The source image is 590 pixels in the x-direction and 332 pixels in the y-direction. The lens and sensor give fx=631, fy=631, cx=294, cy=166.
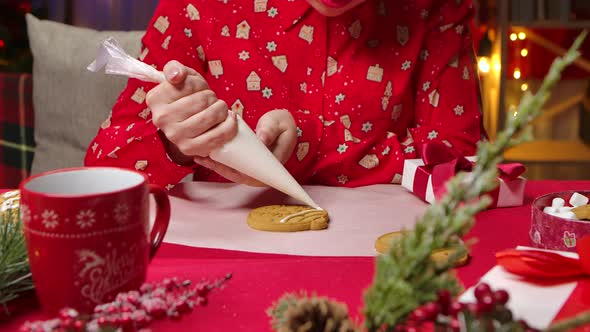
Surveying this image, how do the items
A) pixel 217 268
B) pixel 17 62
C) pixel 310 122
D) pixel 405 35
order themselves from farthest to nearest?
pixel 17 62
pixel 405 35
pixel 310 122
pixel 217 268

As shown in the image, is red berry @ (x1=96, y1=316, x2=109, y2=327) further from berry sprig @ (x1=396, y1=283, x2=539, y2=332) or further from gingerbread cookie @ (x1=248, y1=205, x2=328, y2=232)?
gingerbread cookie @ (x1=248, y1=205, x2=328, y2=232)

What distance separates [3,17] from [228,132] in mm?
2055

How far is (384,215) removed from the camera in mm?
941

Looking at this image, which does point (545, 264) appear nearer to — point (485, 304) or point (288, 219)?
point (485, 304)

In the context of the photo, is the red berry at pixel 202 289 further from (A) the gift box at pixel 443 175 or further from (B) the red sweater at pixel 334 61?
(B) the red sweater at pixel 334 61

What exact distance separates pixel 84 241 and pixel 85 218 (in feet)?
0.06

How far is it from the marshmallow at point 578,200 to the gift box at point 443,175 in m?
0.15

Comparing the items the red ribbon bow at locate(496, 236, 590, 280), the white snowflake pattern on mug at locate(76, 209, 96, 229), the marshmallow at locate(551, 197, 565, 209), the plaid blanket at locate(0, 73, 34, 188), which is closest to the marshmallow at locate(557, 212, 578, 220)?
the marshmallow at locate(551, 197, 565, 209)

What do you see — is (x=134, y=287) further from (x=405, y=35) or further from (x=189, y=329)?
(x=405, y=35)

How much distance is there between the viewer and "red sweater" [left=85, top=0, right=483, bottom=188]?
1.41 m

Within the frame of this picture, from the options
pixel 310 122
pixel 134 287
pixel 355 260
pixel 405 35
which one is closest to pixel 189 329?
pixel 134 287

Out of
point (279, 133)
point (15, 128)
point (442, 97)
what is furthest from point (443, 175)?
point (15, 128)

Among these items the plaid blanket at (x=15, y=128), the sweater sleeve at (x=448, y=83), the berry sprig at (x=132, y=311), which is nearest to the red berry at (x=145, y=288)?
the berry sprig at (x=132, y=311)

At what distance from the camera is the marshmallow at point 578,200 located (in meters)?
0.78
